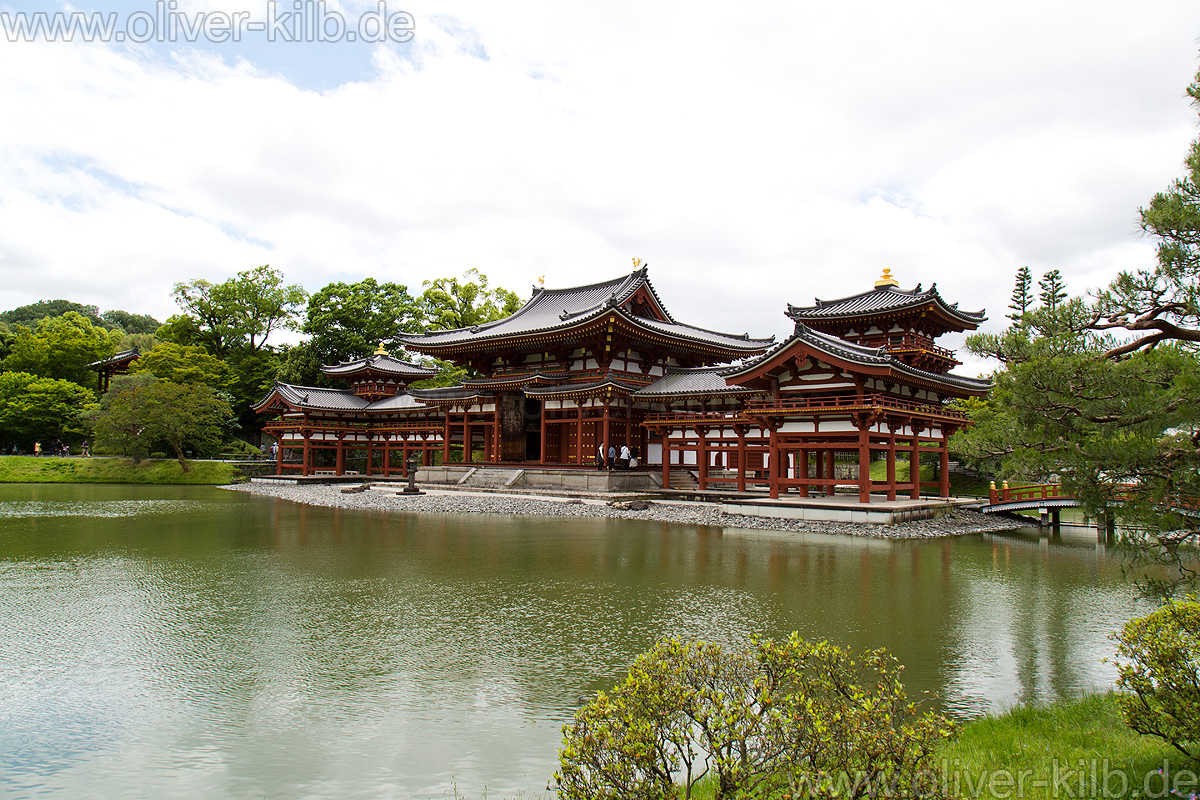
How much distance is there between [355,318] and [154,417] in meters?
14.9

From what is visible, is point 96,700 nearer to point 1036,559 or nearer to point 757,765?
point 757,765

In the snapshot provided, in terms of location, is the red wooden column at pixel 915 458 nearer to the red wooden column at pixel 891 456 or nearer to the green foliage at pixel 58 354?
the red wooden column at pixel 891 456

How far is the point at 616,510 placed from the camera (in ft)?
73.5

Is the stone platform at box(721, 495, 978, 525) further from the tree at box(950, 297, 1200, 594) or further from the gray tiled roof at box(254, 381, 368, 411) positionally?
the gray tiled roof at box(254, 381, 368, 411)

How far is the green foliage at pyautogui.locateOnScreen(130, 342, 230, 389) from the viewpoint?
45719 millimetres

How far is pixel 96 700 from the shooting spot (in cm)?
582

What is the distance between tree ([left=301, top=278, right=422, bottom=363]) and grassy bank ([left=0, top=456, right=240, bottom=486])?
38.8ft

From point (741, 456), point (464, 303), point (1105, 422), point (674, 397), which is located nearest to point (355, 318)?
point (464, 303)

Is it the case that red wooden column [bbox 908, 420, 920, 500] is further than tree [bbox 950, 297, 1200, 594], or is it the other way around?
red wooden column [bbox 908, 420, 920, 500]

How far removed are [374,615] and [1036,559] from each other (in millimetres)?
13462

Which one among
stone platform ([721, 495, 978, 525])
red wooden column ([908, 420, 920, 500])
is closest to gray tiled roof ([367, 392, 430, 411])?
stone platform ([721, 495, 978, 525])

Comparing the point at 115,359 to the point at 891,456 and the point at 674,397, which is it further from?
the point at 891,456

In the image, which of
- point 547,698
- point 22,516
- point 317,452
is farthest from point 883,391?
point 317,452

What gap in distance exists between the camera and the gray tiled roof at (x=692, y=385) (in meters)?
24.8
